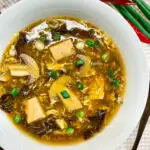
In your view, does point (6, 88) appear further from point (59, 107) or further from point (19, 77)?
point (59, 107)

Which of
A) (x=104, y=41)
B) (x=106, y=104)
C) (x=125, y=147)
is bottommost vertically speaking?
(x=125, y=147)

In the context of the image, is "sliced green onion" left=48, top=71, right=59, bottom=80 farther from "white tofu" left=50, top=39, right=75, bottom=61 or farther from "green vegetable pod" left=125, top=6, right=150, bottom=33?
"green vegetable pod" left=125, top=6, right=150, bottom=33

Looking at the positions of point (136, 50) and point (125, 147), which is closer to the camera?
point (136, 50)

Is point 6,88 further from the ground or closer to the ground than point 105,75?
further from the ground

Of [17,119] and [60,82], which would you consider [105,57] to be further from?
[17,119]

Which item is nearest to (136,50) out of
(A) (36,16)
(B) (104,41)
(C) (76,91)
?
(B) (104,41)

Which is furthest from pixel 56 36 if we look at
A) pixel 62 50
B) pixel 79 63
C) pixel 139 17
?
pixel 139 17
